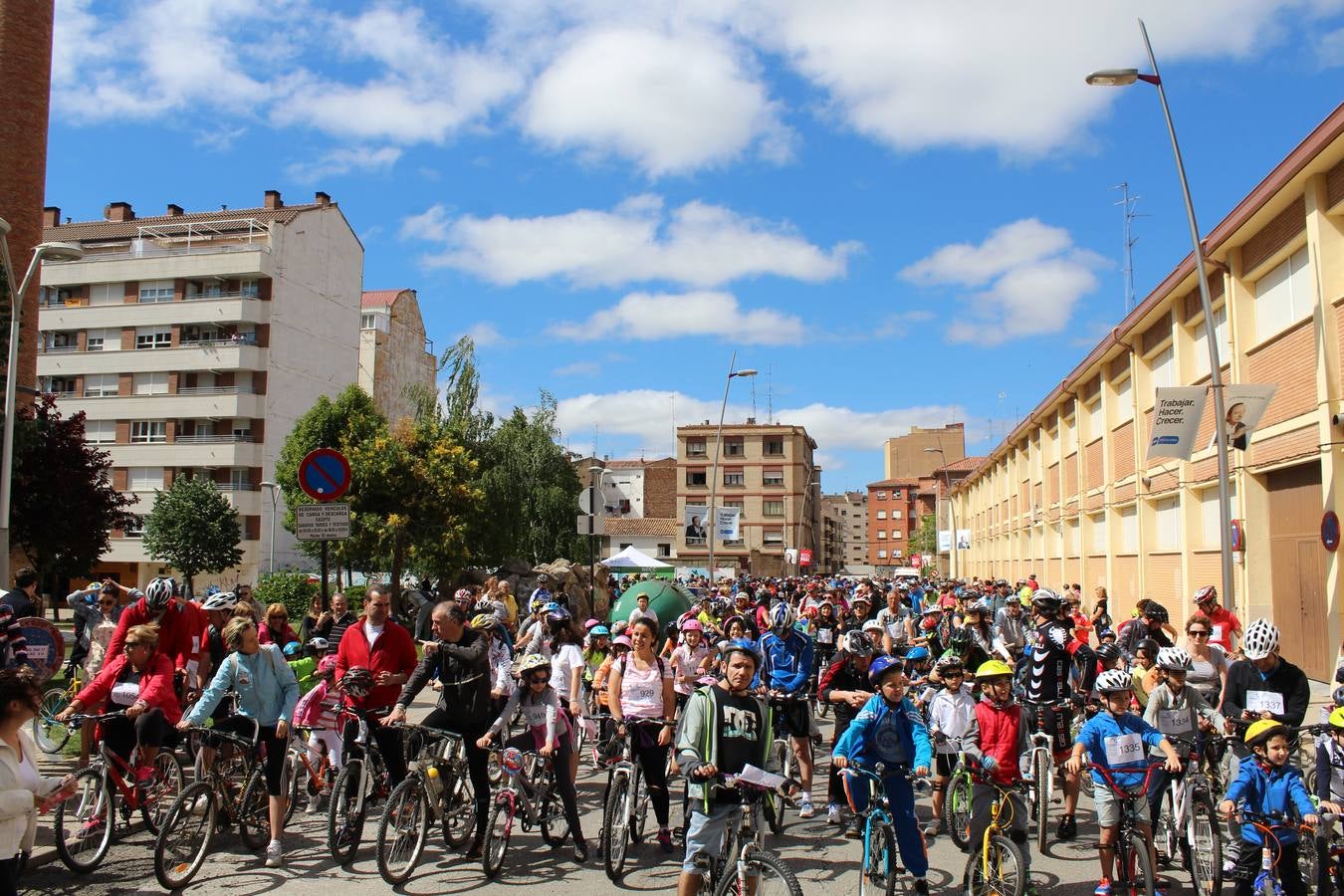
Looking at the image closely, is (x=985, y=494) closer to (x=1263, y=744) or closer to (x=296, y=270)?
(x=296, y=270)

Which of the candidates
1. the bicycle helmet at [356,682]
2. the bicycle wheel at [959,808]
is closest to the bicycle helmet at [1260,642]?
the bicycle wheel at [959,808]

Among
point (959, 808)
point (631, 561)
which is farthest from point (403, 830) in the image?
point (631, 561)

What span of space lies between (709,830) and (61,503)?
2852 centimetres

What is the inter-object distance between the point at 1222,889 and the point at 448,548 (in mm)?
28092

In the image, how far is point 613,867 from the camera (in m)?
7.27

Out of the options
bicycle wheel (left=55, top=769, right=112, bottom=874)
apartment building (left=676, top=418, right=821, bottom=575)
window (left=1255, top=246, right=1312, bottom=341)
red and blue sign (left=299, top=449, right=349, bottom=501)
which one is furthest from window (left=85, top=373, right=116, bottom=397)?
bicycle wheel (left=55, top=769, right=112, bottom=874)

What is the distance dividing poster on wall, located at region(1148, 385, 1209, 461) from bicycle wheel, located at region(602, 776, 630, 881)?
38.8 ft

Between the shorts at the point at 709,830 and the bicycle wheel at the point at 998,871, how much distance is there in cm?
159

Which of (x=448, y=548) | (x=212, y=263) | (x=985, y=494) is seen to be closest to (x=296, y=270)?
(x=212, y=263)

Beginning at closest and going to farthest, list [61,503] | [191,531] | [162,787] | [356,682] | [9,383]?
[162,787] → [356,682] → [9,383] → [61,503] → [191,531]

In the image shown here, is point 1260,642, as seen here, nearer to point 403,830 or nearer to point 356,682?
point 403,830

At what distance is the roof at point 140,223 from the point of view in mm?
60844

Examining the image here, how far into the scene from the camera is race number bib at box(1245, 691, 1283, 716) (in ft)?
25.0

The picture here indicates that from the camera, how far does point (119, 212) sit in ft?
Result: 215
